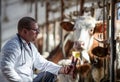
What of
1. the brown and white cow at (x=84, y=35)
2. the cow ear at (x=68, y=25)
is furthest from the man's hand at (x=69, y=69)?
the cow ear at (x=68, y=25)

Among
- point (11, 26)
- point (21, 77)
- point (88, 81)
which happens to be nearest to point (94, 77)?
point (88, 81)

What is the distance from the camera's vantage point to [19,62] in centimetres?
323

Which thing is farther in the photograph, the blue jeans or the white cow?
the white cow

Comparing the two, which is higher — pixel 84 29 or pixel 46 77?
pixel 84 29

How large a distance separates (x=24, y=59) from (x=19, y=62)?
0.06 meters

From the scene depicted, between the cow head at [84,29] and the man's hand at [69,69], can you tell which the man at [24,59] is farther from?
the cow head at [84,29]

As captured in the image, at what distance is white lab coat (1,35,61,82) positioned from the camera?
303 cm

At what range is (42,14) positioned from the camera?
9.89 m

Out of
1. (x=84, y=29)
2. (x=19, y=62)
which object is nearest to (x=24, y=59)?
(x=19, y=62)

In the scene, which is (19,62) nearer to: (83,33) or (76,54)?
(76,54)

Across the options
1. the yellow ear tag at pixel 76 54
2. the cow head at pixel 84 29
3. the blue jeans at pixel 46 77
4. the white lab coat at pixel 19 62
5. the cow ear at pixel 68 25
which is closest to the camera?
the white lab coat at pixel 19 62

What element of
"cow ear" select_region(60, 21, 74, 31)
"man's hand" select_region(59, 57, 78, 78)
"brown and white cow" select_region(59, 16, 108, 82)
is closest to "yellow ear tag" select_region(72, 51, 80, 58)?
"brown and white cow" select_region(59, 16, 108, 82)

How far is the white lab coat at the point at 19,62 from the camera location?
119 inches

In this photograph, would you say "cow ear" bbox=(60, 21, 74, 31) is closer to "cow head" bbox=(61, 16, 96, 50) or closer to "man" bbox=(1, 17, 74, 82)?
"cow head" bbox=(61, 16, 96, 50)
